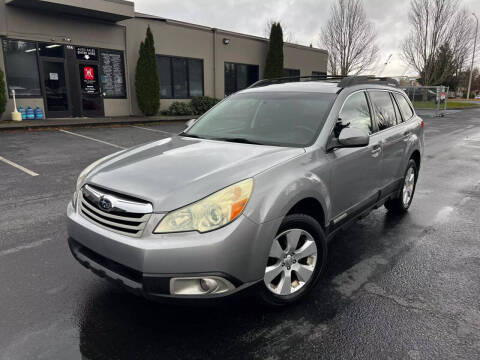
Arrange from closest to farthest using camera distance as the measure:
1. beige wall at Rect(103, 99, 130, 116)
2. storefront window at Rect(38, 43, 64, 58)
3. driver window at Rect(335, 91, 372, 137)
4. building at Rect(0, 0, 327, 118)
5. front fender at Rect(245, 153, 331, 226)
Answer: front fender at Rect(245, 153, 331, 226), driver window at Rect(335, 91, 372, 137), building at Rect(0, 0, 327, 118), storefront window at Rect(38, 43, 64, 58), beige wall at Rect(103, 99, 130, 116)

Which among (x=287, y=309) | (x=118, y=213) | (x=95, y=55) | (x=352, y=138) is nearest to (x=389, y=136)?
(x=352, y=138)

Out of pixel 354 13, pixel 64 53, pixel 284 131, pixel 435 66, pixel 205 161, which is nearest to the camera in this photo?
pixel 205 161

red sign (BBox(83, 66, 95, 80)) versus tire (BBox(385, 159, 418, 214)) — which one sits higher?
red sign (BBox(83, 66, 95, 80))

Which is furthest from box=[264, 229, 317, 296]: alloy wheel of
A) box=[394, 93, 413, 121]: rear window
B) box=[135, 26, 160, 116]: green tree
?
box=[135, 26, 160, 116]: green tree

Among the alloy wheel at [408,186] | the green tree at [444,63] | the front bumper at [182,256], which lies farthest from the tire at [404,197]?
the green tree at [444,63]

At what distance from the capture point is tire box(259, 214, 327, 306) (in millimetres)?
2730

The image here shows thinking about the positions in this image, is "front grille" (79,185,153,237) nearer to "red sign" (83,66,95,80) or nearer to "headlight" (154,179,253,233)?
"headlight" (154,179,253,233)

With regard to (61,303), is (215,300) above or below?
above

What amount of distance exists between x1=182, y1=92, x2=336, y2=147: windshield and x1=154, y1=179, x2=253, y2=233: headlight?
1.06 m

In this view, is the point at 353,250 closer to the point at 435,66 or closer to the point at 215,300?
the point at 215,300

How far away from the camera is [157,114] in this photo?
18.5 m

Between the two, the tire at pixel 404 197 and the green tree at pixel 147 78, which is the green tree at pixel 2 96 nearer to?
the green tree at pixel 147 78

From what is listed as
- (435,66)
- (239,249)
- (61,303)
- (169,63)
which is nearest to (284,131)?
(239,249)

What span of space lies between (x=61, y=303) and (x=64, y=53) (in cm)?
1514
